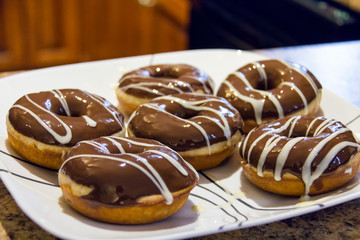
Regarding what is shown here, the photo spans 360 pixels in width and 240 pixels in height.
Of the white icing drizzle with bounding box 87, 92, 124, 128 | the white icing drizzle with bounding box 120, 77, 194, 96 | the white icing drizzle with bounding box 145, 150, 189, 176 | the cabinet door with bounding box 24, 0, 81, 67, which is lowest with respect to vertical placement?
the cabinet door with bounding box 24, 0, 81, 67

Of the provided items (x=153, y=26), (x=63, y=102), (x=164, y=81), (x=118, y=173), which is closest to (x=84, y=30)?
(x=153, y=26)

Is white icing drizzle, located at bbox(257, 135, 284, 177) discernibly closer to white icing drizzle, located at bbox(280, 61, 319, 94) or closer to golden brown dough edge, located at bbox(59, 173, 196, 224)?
golden brown dough edge, located at bbox(59, 173, 196, 224)

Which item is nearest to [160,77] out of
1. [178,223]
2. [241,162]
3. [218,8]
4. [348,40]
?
[241,162]

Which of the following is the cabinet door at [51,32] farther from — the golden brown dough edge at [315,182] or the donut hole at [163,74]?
the golden brown dough edge at [315,182]

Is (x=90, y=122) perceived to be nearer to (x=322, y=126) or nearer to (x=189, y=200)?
(x=189, y=200)

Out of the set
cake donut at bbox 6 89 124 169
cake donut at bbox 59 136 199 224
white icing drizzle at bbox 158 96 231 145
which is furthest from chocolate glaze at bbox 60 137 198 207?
white icing drizzle at bbox 158 96 231 145

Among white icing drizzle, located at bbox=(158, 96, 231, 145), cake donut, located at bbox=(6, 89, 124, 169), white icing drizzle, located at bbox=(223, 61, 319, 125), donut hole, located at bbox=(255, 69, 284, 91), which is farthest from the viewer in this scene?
donut hole, located at bbox=(255, 69, 284, 91)

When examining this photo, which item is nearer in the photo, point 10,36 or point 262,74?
point 262,74

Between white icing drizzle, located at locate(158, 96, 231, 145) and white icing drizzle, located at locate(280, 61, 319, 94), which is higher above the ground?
white icing drizzle, located at locate(280, 61, 319, 94)
